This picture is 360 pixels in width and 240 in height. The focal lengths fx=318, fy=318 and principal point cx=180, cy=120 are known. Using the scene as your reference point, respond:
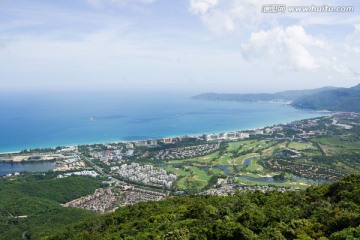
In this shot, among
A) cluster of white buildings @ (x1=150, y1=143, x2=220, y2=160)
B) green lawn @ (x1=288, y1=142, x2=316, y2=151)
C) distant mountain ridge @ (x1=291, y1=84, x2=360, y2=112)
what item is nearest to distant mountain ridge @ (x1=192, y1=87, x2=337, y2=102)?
distant mountain ridge @ (x1=291, y1=84, x2=360, y2=112)

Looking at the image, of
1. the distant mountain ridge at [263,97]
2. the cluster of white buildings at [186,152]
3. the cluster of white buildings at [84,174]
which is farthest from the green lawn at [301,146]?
the distant mountain ridge at [263,97]

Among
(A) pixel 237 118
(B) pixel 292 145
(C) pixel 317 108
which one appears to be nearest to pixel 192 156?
(B) pixel 292 145

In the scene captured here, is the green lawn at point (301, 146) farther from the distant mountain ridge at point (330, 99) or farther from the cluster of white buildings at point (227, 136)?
the distant mountain ridge at point (330, 99)

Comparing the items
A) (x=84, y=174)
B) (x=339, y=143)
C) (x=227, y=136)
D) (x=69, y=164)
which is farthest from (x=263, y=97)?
(x=84, y=174)

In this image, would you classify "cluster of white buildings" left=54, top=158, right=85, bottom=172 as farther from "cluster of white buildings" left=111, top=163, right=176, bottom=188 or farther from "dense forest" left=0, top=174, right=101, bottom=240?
"cluster of white buildings" left=111, top=163, right=176, bottom=188

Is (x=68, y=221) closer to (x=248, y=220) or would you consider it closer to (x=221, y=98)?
(x=248, y=220)

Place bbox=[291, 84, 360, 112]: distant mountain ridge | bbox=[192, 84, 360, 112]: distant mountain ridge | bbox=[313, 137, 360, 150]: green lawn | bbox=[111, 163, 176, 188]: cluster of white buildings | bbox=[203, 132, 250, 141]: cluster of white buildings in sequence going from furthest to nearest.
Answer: bbox=[192, 84, 360, 112]: distant mountain ridge, bbox=[291, 84, 360, 112]: distant mountain ridge, bbox=[203, 132, 250, 141]: cluster of white buildings, bbox=[313, 137, 360, 150]: green lawn, bbox=[111, 163, 176, 188]: cluster of white buildings
